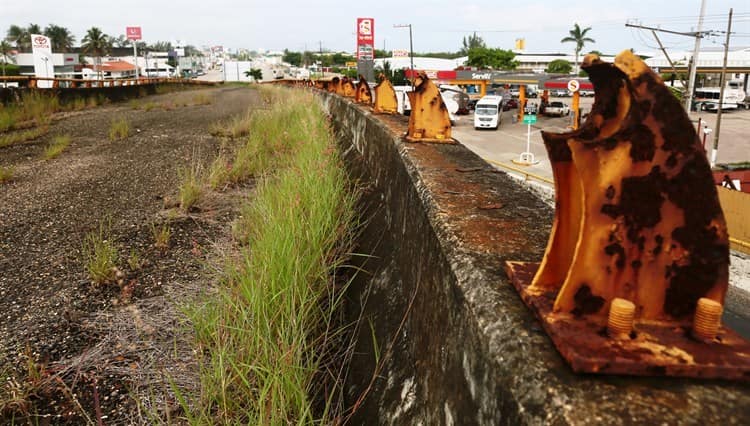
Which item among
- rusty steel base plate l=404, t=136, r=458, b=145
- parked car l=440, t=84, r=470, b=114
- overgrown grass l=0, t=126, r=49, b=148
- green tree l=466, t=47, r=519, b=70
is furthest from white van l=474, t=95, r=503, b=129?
green tree l=466, t=47, r=519, b=70

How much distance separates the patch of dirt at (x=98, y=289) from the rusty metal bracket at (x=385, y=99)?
6.07 feet

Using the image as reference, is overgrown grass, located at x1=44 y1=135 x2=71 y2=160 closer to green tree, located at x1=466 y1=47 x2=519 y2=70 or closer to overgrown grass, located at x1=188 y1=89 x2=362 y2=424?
overgrown grass, located at x1=188 y1=89 x2=362 y2=424

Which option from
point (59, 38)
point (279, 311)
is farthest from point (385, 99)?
point (59, 38)

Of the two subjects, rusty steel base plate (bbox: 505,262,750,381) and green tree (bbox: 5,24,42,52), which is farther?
green tree (bbox: 5,24,42,52)

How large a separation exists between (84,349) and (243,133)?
8686 mm

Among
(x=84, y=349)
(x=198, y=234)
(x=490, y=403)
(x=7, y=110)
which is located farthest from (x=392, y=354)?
(x=7, y=110)

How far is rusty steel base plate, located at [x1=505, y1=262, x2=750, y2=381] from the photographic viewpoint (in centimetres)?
100

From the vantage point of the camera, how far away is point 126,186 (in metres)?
6.33

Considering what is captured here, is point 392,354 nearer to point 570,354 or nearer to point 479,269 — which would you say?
point 479,269

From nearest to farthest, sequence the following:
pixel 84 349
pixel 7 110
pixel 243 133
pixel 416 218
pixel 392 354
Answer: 1. pixel 392 354
2. pixel 416 218
3. pixel 84 349
4. pixel 243 133
5. pixel 7 110

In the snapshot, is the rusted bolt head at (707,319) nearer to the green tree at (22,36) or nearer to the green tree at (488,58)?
the green tree at (488,58)

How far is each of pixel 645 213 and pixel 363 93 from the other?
24.0ft

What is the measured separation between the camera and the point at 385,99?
6145 mm

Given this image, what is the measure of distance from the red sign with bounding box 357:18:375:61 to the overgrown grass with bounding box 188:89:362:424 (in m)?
75.4
